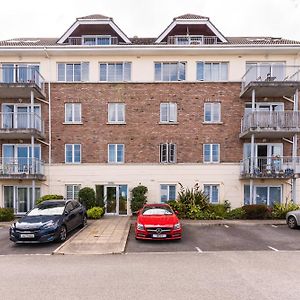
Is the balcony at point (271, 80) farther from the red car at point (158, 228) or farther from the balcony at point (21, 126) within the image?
the balcony at point (21, 126)

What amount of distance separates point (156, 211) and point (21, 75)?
1349 cm

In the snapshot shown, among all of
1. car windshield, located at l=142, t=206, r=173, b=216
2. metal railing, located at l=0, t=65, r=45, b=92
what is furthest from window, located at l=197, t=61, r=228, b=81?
metal railing, located at l=0, t=65, r=45, b=92

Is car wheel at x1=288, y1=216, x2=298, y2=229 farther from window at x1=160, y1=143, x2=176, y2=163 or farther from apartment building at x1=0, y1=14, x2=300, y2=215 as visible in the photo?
window at x1=160, y1=143, x2=176, y2=163

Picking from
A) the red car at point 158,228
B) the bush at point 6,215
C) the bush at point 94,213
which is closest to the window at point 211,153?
the bush at point 94,213

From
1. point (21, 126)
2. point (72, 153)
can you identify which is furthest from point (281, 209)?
point (21, 126)

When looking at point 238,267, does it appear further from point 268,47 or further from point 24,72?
point 24,72

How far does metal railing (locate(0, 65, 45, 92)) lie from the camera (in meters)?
18.0

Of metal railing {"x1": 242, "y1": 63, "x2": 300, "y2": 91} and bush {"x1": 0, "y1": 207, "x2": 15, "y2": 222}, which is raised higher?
metal railing {"x1": 242, "y1": 63, "x2": 300, "y2": 91}

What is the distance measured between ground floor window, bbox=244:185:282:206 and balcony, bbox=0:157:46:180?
13.8 m

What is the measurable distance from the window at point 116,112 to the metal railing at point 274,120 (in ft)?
27.6

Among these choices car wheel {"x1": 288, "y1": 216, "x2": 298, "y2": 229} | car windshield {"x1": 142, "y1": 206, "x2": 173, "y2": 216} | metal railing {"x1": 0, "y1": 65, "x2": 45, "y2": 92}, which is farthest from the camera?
metal railing {"x1": 0, "y1": 65, "x2": 45, "y2": 92}

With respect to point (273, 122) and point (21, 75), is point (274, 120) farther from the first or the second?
point (21, 75)

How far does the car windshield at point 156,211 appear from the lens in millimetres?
11742

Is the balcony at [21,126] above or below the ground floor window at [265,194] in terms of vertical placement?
above
